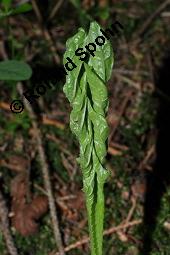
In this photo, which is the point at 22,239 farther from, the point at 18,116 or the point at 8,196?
the point at 18,116

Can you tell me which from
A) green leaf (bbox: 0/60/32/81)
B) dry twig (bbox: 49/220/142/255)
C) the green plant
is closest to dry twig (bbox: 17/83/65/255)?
dry twig (bbox: 49/220/142/255)

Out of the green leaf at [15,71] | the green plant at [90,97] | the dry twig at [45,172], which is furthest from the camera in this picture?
the dry twig at [45,172]

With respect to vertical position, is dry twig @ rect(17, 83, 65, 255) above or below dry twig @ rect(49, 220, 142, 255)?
above

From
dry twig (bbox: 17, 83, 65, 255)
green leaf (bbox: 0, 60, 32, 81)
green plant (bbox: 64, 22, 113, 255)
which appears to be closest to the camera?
green plant (bbox: 64, 22, 113, 255)

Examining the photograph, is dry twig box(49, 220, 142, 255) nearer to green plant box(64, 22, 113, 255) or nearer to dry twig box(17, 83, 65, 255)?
dry twig box(17, 83, 65, 255)

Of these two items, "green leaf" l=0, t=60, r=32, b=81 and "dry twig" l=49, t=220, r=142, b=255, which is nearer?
"green leaf" l=0, t=60, r=32, b=81

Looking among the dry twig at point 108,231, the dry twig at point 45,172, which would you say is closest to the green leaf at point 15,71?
the dry twig at point 45,172

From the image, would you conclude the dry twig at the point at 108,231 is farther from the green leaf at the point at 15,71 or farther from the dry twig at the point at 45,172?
the green leaf at the point at 15,71

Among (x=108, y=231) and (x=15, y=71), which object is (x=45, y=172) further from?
(x=15, y=71)

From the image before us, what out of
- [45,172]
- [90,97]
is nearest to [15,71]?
[45,172]
